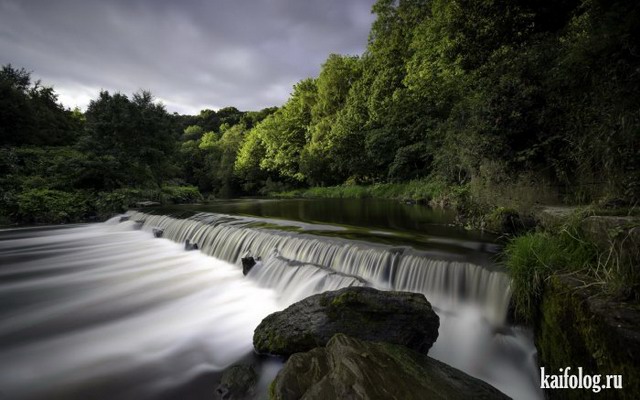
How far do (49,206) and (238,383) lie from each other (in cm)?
1661

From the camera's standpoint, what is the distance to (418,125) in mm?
16984

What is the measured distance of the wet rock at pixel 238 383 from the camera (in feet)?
9.71

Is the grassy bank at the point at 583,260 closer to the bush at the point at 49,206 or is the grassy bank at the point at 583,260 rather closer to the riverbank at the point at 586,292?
the riverbank at the point at 586,292

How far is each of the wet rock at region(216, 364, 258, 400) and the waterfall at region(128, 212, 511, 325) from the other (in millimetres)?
2039

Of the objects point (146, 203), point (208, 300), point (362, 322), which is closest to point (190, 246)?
point (208, 300)

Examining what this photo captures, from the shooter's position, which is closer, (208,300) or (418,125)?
(208,300)

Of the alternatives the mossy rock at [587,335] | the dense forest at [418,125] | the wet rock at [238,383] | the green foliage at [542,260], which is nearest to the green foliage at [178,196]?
the dense forest at [418,125]

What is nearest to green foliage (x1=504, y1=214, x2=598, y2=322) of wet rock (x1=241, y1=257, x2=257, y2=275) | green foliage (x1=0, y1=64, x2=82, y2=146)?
wet rock (x1=241, y1=257, x2=257, y2=275)

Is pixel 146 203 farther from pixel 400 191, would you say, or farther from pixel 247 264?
pixel 400 191

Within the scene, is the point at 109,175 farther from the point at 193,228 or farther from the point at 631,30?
the point at 631,30

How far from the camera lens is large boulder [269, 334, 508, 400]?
2.01 metres

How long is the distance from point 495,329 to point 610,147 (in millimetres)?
2943

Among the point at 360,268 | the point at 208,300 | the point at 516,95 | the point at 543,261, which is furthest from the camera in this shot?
the point at 516,95

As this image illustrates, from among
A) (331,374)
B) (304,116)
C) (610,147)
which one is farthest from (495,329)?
(304,116)
